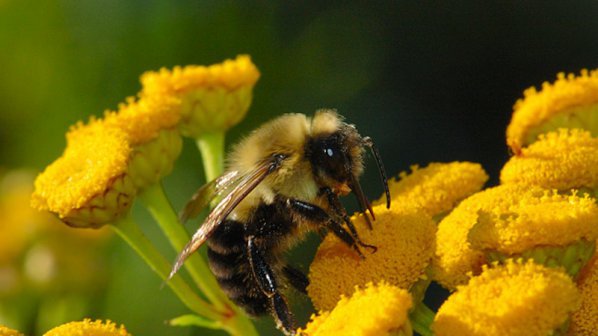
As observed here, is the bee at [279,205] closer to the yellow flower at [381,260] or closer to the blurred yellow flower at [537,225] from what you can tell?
the yellow flower at [381,260]

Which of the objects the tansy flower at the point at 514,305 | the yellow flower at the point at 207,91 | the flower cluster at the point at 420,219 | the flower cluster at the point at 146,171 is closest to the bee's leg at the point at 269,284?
the flower cluster at the point at 420,219

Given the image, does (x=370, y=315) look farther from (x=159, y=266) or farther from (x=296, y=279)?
(x=159, y=266)

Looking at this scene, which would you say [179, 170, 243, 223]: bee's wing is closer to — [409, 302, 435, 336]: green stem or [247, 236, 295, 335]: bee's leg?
[247, 236, 295, 335]: bee's leg

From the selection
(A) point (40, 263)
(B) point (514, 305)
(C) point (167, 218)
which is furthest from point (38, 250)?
(B) point (514, 305)

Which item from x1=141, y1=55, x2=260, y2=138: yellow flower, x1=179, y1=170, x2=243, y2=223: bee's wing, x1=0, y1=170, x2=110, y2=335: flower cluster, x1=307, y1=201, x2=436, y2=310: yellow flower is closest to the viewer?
x1=307, y1=201, x2=436, y2=310: yellow flower

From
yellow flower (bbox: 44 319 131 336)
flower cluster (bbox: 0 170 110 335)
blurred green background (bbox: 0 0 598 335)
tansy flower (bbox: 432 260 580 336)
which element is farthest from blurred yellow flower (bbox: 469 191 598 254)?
flower cluster (bbox: 0 170 110 335)

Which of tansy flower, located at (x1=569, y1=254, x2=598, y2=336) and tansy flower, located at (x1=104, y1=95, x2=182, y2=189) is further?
tansy flower, located at (x1=104, y1=95, x2=182, y2=189)

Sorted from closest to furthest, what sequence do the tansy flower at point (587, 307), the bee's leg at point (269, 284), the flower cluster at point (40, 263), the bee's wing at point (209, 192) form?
the tansy flower at point (587, 307)
the bee's leg at point (269, 284)
the bee's wing at point (209, 192)
the flower cluster at point (40, 263)
